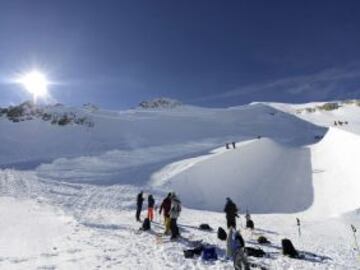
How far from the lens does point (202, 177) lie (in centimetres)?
3391

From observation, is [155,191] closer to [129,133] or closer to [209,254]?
[209,254]

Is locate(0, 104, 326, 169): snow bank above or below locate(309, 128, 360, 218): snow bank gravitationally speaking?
above

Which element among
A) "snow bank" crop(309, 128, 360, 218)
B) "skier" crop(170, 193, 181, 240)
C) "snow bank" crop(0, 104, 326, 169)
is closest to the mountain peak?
"snow bank" crop(0, 104, 326, 169)

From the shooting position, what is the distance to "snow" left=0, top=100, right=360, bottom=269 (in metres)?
13.7

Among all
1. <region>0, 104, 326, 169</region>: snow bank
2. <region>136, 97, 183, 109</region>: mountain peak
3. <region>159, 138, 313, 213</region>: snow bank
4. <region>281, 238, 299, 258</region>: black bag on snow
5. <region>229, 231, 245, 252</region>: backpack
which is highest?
<region>136, 97, 183, 109</region>: mountain peak

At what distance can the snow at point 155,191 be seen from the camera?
13742 mm

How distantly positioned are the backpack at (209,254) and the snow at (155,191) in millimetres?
357

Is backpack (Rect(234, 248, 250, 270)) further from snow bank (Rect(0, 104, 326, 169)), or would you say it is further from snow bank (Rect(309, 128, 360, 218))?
snow bank (Rect(0, 104, 326, 169))

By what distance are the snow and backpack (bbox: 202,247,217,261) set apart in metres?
0.36

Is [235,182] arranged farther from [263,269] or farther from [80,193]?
[263,269]

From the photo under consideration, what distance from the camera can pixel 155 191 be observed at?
99.9ft

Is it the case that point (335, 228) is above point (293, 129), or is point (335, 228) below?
below

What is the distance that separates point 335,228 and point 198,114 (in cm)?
6580

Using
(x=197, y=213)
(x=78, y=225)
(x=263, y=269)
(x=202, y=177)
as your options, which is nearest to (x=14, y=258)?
(x=78, y=225)
